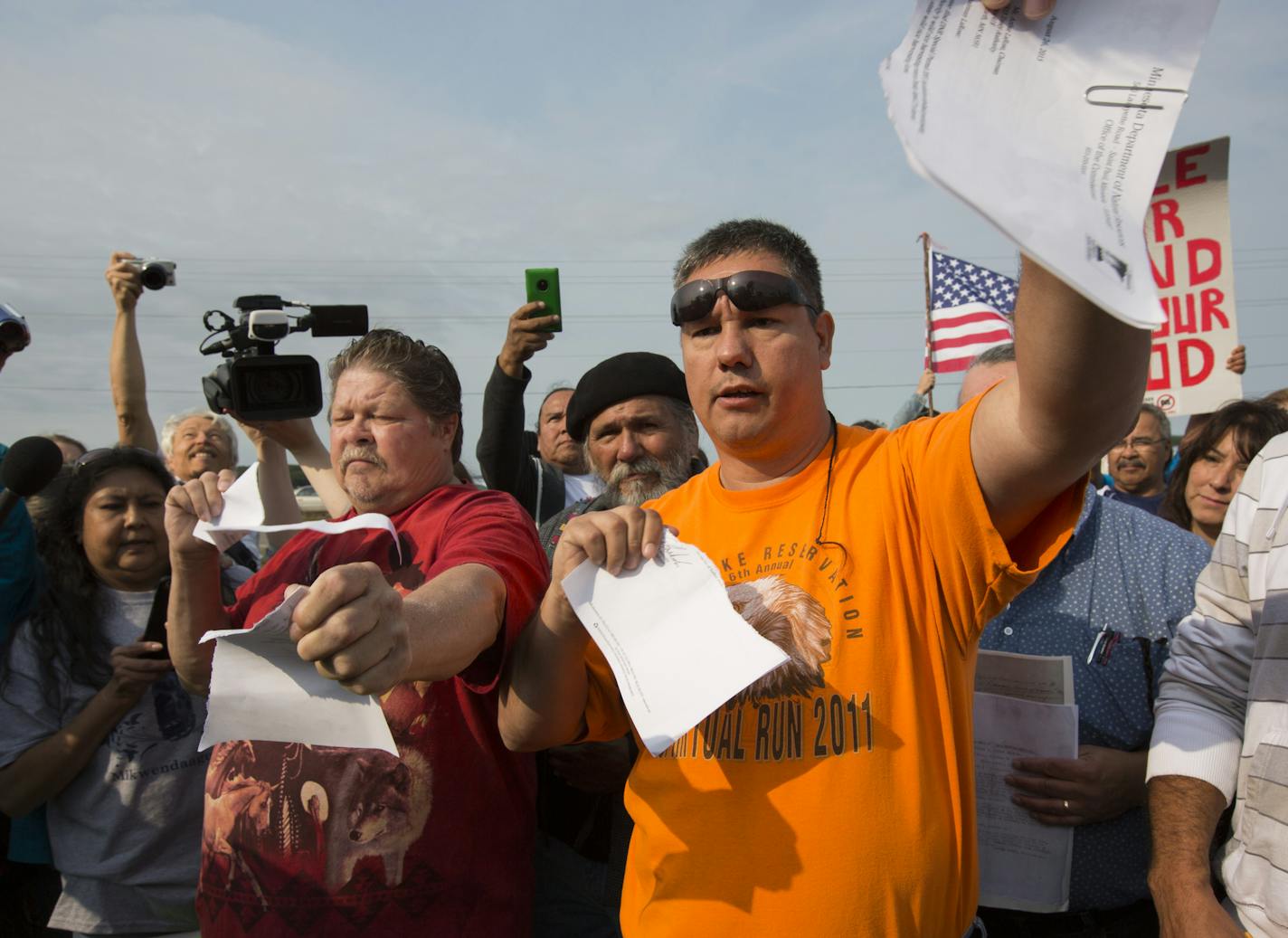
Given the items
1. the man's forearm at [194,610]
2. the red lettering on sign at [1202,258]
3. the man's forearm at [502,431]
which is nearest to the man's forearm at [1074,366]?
the man's forearm at [194,610]

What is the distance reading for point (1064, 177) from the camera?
0.92 meters

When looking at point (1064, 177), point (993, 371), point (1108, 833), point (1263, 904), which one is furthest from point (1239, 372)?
point (1064, 177)

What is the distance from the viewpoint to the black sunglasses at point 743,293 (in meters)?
1.87

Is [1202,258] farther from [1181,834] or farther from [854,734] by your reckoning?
[854,734]

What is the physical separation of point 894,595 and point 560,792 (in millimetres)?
1590

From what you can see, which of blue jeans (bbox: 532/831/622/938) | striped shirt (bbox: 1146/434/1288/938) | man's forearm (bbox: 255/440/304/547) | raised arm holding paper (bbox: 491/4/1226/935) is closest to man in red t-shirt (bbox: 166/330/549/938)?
raised arm holding paper (bbox: 491/4/1226/935)

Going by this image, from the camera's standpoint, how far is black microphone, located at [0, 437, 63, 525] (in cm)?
246

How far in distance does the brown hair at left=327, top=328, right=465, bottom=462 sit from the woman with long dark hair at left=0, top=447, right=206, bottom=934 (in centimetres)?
120

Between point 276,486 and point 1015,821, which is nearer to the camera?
point 1015,821

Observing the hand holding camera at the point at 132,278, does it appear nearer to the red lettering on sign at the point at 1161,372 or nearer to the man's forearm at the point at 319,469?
the man's forearm at the point at 319,469

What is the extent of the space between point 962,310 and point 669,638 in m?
7.99

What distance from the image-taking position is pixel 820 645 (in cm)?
162

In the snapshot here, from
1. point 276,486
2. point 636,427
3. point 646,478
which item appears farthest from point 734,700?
point 276,486

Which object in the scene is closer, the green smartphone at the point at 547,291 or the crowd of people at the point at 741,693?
the crowd of people at the point at 741,693
